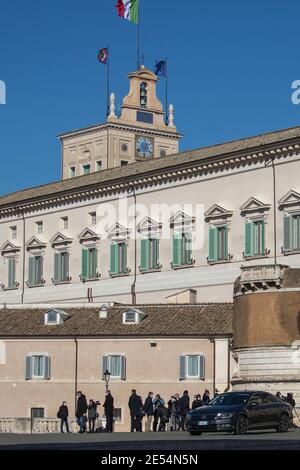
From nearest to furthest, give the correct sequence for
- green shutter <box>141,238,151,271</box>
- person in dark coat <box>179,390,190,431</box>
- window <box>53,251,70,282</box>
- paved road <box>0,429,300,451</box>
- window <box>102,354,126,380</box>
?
paved road <box>0,429,300,451</box> → person in dark coat <box>179,390,190,431</box> → window <box>102,354,126,380</box> → green shutter <box>141,238,151,271</box> → window <box>53,251,70,282</box>

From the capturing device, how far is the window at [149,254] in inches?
3219

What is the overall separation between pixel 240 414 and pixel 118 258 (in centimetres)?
3827

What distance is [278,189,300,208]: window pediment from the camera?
7181 centimetres

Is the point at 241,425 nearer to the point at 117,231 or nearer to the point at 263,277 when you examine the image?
the point at 263,277

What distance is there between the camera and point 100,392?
69.6 m

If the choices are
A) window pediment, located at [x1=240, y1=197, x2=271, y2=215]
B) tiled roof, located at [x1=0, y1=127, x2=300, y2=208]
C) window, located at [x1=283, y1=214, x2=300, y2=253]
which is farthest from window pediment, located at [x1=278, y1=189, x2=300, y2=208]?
tiled roof, located at [x1=0, y1=127, x2=300, y2=208]

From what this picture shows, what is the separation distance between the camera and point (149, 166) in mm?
84625

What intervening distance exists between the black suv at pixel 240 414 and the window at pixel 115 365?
68.0 ft

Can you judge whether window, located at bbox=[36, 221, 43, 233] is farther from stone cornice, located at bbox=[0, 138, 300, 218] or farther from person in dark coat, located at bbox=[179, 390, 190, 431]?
person in dark coat, located at bbox=[179, 390, 190, 431]

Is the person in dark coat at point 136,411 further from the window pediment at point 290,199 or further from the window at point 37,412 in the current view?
the window pediment at point 290,199

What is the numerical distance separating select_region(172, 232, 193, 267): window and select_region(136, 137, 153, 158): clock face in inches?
1639

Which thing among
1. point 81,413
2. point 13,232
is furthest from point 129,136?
point 81,413

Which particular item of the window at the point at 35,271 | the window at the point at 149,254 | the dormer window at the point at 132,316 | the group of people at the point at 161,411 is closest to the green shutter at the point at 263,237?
the dormer window at the point at 132,316
